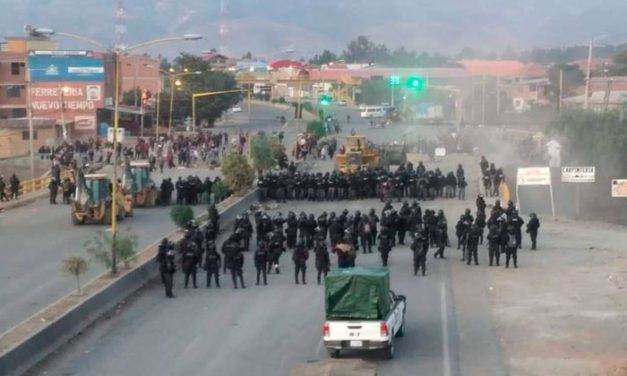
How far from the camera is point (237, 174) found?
152 feet

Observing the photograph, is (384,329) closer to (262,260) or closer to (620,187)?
(262,260)

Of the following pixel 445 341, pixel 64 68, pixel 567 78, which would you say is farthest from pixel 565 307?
pixel 567 78

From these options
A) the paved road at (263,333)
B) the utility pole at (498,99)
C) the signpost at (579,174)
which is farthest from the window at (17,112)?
the paved road at (263,333)

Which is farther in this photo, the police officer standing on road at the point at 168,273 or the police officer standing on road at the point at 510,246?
the police officer standing on road at the point at 510,246

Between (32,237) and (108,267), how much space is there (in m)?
10.2

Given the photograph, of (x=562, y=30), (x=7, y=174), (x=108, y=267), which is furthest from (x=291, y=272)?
(x=562, y=30)

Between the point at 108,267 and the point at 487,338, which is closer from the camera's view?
the point at 487,338

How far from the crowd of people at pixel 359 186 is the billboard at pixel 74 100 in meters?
41.7

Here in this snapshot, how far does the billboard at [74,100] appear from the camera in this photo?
87.2m

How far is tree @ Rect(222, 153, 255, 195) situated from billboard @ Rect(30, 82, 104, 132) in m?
42.1

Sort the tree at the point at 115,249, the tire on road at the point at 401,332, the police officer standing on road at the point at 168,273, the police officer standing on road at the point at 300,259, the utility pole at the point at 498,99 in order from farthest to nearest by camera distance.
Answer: the utility pole at the point at 498,99 < the police officer standing on road at the point at 300,259 < the tree at the point at 115,249 < the police officer standing on road at the point at 168,273 < the tire on road at the point at 401,332

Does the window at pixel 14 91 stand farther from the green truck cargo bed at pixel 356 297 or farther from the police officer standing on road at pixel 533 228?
the green truck cargo bed at pixel 356 297

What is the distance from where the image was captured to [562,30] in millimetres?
180000

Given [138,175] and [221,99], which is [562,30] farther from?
[138,175]
